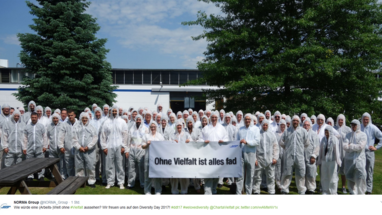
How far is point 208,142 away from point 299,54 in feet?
23.1

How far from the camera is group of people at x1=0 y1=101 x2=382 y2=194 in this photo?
634cm

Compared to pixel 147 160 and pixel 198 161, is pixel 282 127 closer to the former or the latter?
pixel 198 161

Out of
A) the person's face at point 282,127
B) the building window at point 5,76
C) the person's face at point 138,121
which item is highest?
the building window at point 5,76

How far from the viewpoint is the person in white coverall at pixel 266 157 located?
6.43 m

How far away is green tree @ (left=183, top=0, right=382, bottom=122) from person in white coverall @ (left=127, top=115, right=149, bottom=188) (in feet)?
18.4

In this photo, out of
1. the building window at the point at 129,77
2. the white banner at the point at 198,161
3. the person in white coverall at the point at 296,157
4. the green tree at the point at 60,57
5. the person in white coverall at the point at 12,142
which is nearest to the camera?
the white banner at the point at 198,161

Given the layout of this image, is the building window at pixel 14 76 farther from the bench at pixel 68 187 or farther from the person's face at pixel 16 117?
the bench at pixel 68 187

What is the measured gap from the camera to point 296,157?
651 cm

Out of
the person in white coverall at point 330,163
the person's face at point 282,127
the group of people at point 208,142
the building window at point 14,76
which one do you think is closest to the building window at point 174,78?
the building window at point 14,76

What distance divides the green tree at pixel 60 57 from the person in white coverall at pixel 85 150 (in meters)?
8.29

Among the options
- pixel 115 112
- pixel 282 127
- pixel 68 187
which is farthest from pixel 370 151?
pixel 68 187

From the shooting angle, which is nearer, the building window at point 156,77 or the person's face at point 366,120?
the person's face at point 366,120

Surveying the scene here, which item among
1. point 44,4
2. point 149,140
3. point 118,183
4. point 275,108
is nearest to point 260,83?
point 275,108

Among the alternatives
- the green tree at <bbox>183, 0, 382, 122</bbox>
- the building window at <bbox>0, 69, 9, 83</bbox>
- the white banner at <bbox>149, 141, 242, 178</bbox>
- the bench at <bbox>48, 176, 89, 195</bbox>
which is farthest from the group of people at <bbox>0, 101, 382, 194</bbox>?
the building window at <bbox>0, 69, 9, 83</bbox>
